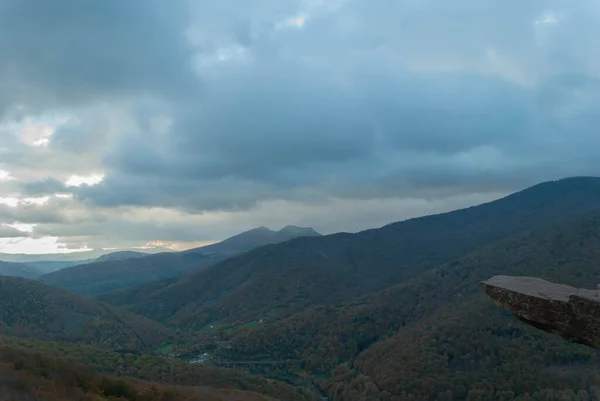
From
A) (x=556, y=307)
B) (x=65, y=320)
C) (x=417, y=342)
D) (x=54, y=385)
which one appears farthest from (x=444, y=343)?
(x=65, y=320)

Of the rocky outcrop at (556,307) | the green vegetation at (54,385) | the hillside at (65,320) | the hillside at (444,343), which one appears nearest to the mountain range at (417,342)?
the hillside at (444,343)

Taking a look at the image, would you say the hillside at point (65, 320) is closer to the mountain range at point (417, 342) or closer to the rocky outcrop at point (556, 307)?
the mountain range at point (417, 342)

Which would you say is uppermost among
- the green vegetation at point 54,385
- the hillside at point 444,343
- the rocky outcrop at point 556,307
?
the rocky outcrop at point 556,307

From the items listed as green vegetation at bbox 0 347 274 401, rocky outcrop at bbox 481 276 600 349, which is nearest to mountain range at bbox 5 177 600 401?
green vegetation at bbox 0 347 274 401

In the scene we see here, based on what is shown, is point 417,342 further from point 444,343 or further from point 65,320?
point 65,320

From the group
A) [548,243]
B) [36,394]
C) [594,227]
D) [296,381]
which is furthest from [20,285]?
[594,227]

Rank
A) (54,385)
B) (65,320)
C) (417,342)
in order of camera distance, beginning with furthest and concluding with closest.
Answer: (65,320)
(417,342)
(54,385)
